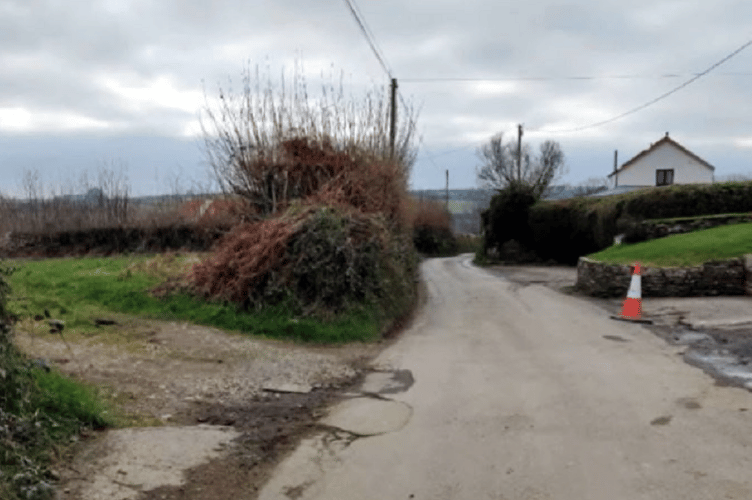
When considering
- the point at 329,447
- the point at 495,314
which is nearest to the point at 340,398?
the point at 329,447

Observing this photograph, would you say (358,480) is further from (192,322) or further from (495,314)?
(495,314)

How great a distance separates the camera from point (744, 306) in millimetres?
11867

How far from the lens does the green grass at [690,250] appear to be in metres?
A: 14.0

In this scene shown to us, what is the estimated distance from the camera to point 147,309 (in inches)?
437

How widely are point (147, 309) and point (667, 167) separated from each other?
53.0 metres

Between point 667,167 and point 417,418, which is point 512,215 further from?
point 417,418

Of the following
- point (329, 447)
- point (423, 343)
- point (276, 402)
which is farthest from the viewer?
point (423, 343)

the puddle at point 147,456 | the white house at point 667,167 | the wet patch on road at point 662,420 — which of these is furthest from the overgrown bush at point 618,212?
the white house at point 667,167

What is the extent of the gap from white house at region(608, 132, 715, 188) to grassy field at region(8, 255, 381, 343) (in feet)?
162

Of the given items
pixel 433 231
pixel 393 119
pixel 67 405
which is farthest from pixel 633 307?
pixel 433 231

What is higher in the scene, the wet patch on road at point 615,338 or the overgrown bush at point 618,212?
the overgrown bush at point 618,212

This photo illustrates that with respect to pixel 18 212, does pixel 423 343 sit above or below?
below

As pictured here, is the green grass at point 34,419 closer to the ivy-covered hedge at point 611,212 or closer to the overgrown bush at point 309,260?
the overgrown bush at point 309,260

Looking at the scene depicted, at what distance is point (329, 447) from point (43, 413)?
2.28 m
